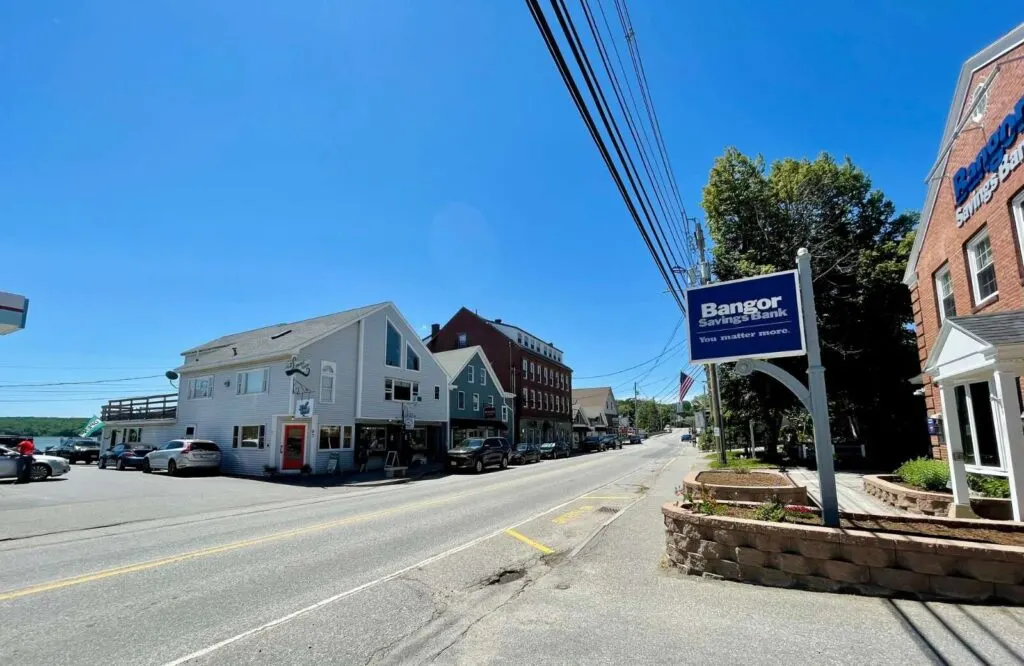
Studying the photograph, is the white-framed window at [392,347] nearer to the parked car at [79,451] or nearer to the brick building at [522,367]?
the brick building at [522,367]

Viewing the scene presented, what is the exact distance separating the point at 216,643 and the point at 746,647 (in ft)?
15.3

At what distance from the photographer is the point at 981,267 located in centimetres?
1233

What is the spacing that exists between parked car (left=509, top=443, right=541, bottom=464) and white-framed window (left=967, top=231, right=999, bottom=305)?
2894 centimetres

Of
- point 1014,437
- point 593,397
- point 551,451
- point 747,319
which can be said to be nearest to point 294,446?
point 747,319

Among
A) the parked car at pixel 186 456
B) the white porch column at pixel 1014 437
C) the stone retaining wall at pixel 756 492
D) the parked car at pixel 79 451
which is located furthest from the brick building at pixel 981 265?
the parked car at pixel 79 451

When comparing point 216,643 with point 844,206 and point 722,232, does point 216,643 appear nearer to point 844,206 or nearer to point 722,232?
point 722,232

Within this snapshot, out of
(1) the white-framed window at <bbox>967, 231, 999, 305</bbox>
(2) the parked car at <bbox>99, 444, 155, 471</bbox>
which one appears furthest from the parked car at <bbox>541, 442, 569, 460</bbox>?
(1) the white-framed window at <bbox>967, 231, 999, 305</bbox>

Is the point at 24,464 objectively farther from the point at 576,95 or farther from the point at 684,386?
the point at 684,386

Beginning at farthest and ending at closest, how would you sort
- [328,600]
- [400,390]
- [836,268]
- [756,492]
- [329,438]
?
[400,390]
[329,438]
[836,268]
[756,492]
[328,600]

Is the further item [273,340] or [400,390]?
[400,390]

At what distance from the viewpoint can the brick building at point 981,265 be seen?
8508 mm

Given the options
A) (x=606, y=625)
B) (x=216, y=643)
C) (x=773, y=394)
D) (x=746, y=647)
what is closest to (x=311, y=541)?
(x=216, y=643)

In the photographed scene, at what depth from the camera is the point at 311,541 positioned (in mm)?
9352

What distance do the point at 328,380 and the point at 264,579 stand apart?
71.6ft
